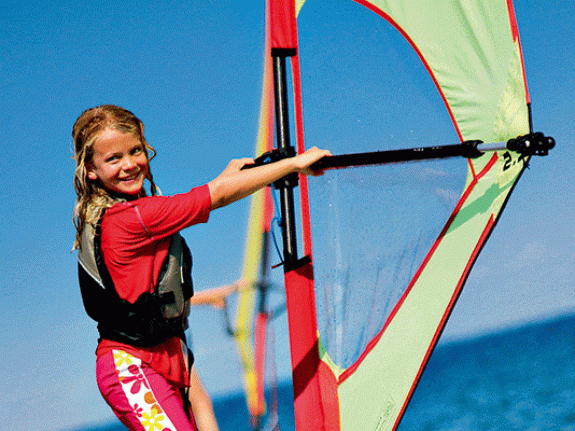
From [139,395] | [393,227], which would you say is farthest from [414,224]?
[139,395]

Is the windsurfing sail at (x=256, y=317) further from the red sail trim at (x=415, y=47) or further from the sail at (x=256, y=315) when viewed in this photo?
the red sail trim at (x=415, y=47)

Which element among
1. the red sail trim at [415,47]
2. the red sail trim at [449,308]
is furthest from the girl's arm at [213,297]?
the red sail trim at [415,47]

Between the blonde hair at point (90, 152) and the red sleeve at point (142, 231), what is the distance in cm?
8

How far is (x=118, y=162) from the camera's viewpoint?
82.4 inches

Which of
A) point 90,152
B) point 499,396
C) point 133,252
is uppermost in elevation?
point 90,152

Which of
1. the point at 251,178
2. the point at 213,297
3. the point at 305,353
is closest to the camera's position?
the point at 251,178

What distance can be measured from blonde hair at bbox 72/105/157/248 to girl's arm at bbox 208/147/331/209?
0.38 m

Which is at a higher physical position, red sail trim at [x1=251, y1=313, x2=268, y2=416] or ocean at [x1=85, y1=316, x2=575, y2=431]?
red sail trim at [x1=251, y1=313, x2=268, y2=416]

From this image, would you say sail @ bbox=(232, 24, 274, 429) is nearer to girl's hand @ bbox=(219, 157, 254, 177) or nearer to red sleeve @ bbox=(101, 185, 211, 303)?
girl's hand @ bbox=(219, 157, 254, 177)

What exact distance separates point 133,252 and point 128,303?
168 millimetres

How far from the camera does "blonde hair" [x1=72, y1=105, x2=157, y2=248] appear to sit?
2.06 metres

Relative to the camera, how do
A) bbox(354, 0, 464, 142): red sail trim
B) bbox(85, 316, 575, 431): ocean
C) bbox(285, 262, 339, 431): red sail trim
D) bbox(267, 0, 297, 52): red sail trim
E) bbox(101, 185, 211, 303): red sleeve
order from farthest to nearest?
bbox(85, 316, 575, 431): ocean, bbox(354, 0, 464, 142): red sail trim, bbox(267, 0, 297, 52): red sail trim, bbox(285, 262, 339, 431): red sail trim, bbox(101, 185, 211, 303): red sleeve

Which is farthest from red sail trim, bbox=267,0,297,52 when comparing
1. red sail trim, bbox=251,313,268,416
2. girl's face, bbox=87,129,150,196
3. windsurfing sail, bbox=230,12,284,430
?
red sail trim, bbox=251,313,268,416

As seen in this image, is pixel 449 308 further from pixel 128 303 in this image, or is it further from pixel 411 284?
pixel 128 303
